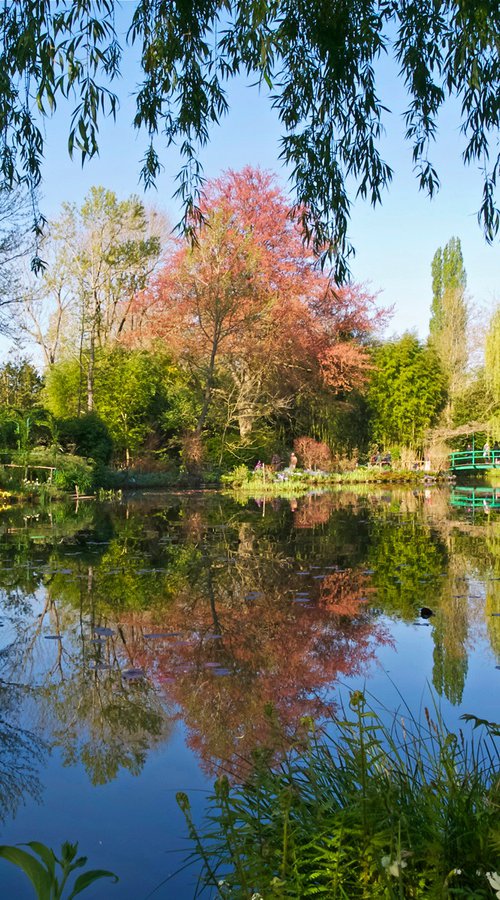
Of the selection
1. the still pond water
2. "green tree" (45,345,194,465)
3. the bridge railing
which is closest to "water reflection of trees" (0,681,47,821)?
the still pond water

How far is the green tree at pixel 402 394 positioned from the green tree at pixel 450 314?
6.92 ft

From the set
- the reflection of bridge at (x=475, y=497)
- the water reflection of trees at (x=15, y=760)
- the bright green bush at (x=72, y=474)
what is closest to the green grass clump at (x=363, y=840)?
the water reflection of trees at (x=15, y=760)

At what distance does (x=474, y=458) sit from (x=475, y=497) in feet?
35.1

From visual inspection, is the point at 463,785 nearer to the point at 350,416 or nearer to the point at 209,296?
the point at 209,296

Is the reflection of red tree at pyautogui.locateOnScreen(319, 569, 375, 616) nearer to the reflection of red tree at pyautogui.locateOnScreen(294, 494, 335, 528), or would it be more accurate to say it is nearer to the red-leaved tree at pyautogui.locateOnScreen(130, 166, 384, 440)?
the reflection of red tree at pyautogui.locateOnScreen(294, 494, 335, 528)

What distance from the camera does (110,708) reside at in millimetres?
3449

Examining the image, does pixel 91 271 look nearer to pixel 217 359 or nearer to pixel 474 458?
pixel 217 359

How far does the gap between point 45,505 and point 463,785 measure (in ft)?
45.4

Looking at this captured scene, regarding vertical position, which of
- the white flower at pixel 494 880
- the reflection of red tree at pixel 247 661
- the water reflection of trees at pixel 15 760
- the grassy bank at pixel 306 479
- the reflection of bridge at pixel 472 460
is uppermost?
the reflection of bridge at pixel 472 460

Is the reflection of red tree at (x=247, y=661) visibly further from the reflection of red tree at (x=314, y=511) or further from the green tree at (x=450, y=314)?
the green tree at (x=450, y=314)

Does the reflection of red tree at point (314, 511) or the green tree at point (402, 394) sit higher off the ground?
the green tree at point (402, 394)

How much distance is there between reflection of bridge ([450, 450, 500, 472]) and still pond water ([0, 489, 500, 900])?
20.0 metres

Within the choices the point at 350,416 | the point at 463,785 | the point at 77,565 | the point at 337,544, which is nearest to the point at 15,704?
the point at 463,785

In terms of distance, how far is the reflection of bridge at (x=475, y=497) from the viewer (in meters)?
16.7
